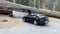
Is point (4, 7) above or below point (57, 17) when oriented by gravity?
above

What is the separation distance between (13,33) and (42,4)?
1219 inches

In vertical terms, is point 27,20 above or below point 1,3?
below

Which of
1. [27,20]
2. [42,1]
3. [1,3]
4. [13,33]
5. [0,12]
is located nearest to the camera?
[13,33]

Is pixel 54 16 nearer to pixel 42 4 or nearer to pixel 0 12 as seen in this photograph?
pixel 0 12

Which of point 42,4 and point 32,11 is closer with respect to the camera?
point 32,11

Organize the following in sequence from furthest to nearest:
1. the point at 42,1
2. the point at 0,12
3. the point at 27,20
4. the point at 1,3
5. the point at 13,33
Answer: the point at 42,1 < the point at 0,12 < the point at 1,3 < the point at 27,20 < the point at 13,33

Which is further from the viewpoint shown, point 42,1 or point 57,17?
point 42,1

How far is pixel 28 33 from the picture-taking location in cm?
1268

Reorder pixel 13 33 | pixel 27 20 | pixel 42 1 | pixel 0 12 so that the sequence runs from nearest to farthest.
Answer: pixel 13 33, pixel 27 20, pixel 0 12, pixel 42 1

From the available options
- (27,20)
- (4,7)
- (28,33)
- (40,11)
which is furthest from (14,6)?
(28,33)

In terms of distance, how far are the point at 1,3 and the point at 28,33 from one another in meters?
13.0

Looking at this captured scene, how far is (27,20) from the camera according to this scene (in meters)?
19.6

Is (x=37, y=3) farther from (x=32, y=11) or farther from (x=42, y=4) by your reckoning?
(x=32, y=11)

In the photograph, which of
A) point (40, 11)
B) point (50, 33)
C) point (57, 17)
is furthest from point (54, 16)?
point (50, 33)
